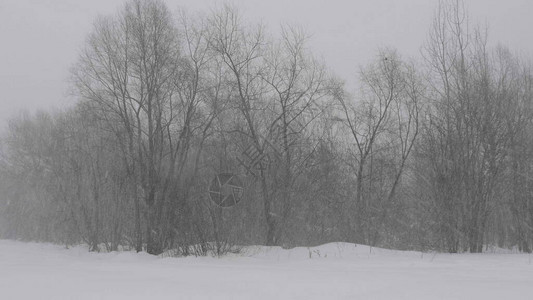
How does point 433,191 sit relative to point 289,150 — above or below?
below

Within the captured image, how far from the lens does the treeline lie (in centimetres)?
1569

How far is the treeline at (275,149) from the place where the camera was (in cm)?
1569

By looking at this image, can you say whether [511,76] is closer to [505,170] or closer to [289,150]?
[505,170]

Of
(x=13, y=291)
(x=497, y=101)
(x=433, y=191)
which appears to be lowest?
(x=13, y=291)

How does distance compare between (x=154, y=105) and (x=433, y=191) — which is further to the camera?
(x=154, y=105)

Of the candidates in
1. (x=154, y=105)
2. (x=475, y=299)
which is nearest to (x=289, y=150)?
(x=154, y=105)

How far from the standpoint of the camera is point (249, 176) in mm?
18484

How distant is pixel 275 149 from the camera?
19891mm

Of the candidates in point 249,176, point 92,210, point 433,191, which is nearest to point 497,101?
point 433,191

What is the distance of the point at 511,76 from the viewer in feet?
61.3

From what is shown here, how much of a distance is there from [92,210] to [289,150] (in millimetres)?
11330

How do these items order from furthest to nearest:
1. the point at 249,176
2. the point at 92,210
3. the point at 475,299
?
1. the point at 92,210
2. the point at 249,176
3. the point at 475,299

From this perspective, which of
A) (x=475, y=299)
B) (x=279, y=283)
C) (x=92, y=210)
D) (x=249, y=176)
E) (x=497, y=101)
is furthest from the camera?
(x=92, y=210)

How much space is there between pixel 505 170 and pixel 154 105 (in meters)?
13.5
